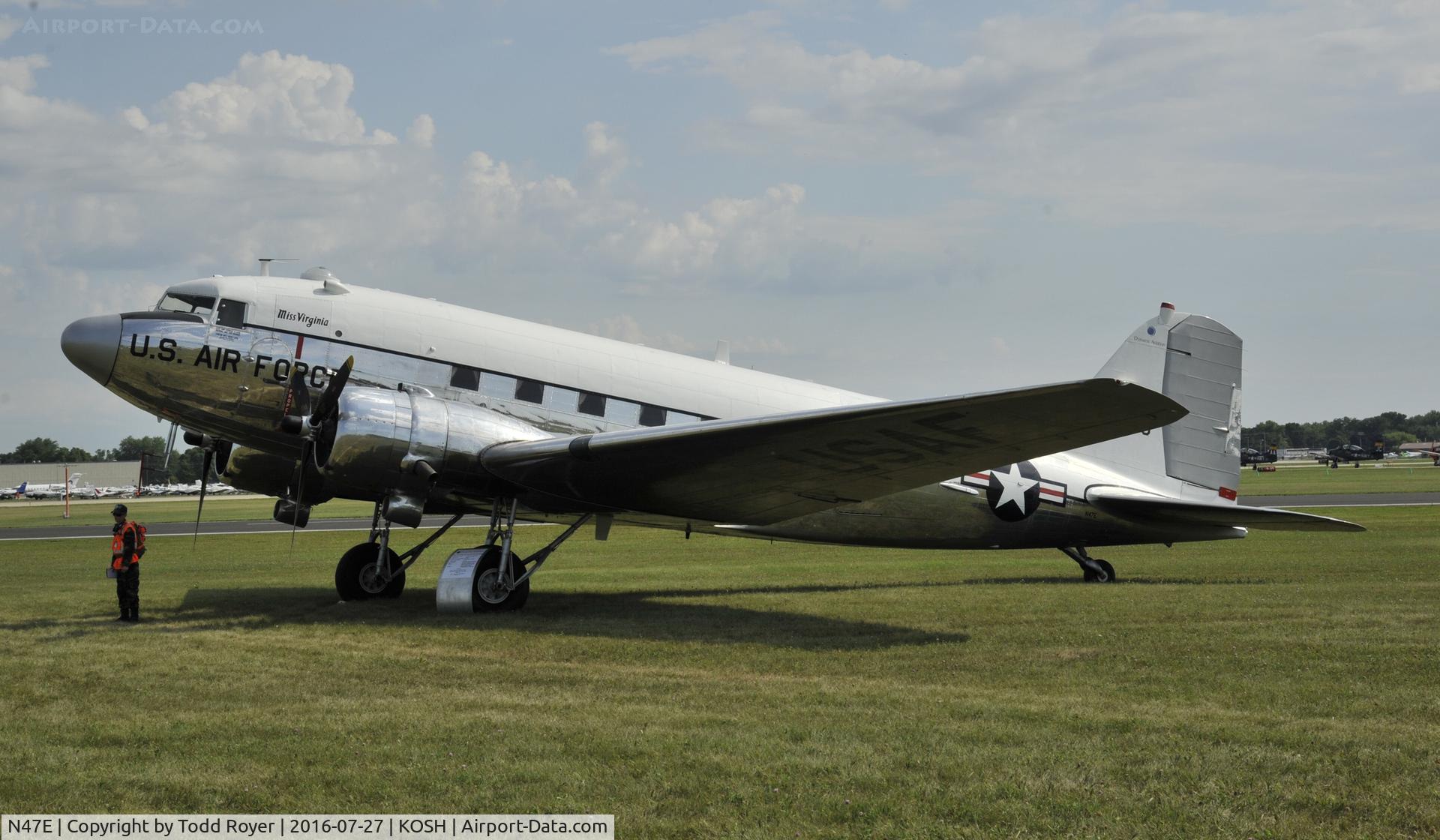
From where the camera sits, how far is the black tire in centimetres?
1394

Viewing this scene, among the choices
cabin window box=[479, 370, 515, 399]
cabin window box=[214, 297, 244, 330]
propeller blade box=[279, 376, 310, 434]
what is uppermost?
cabin window box=[214, 297, 244, 330]

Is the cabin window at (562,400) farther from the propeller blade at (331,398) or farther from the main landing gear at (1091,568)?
the main landing gear at (1091,568)

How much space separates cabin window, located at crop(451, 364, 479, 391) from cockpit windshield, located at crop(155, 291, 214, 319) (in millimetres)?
2743

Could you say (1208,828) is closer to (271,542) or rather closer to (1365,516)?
(271,542)

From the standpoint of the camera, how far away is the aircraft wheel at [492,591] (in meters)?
12.0

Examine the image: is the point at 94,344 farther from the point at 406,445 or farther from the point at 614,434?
the point at 614,434

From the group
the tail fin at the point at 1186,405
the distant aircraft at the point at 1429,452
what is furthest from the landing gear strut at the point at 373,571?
the distant aircraft at the point at 1429,452

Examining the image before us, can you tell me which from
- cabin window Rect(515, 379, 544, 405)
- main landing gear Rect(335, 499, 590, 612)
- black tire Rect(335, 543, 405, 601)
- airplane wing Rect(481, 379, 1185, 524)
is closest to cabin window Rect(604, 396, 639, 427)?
cabin window Rect(515, 379, 544, 405)

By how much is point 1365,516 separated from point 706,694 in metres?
29.4

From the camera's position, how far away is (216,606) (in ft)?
44.0

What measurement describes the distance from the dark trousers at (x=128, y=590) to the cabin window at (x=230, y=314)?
9.09 ft

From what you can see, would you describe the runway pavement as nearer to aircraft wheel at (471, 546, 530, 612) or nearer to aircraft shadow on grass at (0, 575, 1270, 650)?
aircraft shadow on grass at (0, 575, 1270, 650)

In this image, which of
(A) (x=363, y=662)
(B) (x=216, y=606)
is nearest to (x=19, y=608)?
Result: (B) (x=216, y=606)

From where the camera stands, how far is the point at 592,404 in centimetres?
1312
